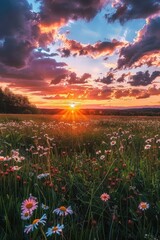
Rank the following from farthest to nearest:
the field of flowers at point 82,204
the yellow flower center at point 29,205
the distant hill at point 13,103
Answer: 1. the distant hill at point 13,103
2. the field of flowers at point 82,204
3. the yellow flower center at point 29,205

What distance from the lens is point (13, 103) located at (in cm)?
7106

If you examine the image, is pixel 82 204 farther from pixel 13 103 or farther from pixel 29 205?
pixel 13 103

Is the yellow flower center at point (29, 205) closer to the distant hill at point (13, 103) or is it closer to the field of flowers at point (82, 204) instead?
the field of flowers at point (82, 204)

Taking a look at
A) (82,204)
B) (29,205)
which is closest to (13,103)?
(82,204)

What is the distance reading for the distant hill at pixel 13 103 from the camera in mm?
66312

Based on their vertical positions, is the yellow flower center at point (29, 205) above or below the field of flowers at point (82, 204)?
above

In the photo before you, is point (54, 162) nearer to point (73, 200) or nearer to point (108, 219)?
point (73, 200)

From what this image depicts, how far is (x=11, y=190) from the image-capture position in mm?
4211

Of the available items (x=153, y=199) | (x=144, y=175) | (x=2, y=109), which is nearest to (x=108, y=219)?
(x=153, y=199)

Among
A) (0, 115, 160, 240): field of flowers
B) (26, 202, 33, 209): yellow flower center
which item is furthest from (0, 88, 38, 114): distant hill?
(26, 202, 33, 209): yellow flower center

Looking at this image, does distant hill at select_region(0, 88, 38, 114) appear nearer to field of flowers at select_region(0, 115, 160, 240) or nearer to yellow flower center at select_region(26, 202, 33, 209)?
field of flowers at select_region(0, 115, 160, 240)

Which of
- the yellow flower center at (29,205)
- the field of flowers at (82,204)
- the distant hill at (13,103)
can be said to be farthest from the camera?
the distant hill at (13,103)

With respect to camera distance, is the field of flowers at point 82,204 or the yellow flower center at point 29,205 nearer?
the yellow flower center at point 29,205

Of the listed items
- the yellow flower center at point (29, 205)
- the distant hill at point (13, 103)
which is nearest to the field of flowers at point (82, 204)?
the yellow flower center at point (29, 205)
